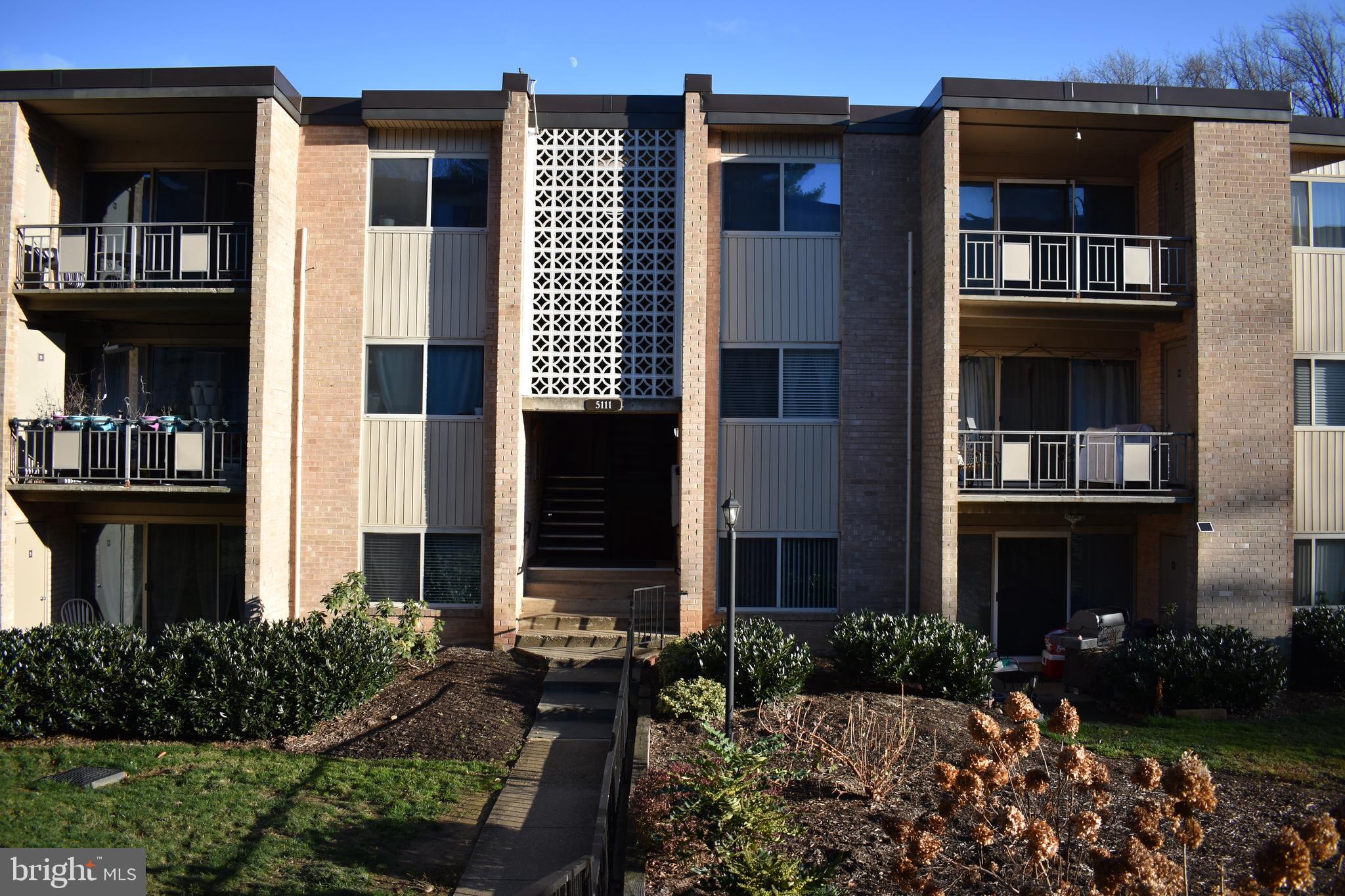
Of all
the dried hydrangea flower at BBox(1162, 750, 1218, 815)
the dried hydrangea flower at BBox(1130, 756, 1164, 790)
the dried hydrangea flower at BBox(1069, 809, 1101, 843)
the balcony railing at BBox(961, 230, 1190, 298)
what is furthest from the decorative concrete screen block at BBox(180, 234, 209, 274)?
the dried hydrangea flower at BBox(1162, 750, 1218, 815)

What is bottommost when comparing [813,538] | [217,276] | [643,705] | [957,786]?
[643,705]

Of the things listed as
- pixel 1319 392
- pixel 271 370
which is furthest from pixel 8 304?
pixel 1319 392

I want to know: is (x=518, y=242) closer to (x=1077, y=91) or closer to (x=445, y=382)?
(x=445, y=382)

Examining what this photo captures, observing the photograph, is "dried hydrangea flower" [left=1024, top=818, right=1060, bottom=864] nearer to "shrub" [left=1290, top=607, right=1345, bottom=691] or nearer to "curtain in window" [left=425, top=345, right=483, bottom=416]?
"curtain in window" [left=425, top=345, right=483, bottom=416]

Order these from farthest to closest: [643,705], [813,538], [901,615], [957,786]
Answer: [813,538], [901,615], [643,705], [957,786]

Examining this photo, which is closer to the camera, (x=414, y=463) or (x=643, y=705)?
(x=643, y=705)

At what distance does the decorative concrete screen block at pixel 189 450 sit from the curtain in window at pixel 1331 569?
17.0 metres

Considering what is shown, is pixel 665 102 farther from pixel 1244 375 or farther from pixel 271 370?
pixel 1244 375

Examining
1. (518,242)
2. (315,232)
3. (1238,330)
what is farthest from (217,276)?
(1238,330)

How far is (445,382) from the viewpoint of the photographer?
1309 cm

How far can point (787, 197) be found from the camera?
43.2 ft

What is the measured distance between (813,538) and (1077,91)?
7.48m

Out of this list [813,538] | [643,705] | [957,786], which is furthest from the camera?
[813,538]

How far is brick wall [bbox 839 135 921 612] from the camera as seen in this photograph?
42.3 feet
